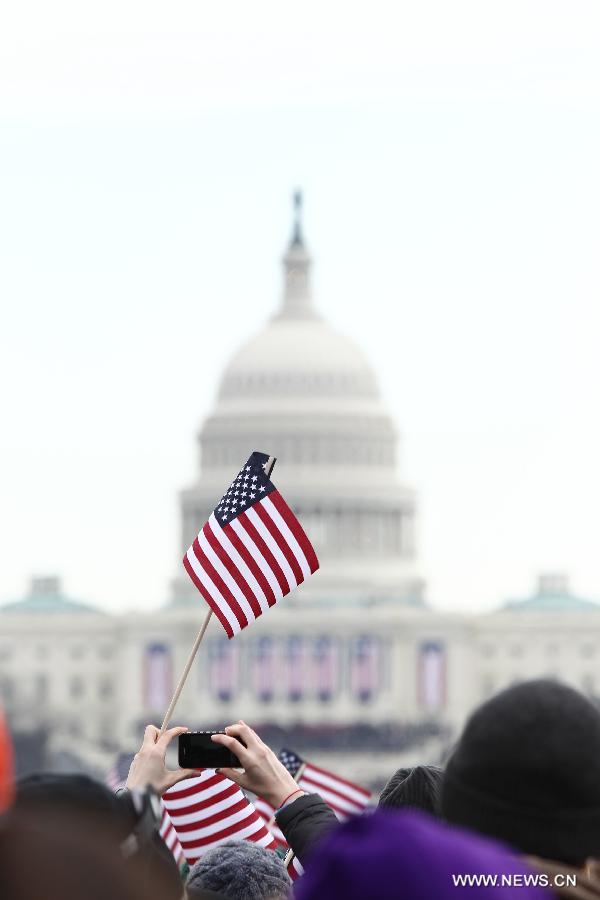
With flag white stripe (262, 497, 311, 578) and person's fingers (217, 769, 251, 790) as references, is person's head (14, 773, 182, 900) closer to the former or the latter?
person's fingers (217, 769, 251, 790)

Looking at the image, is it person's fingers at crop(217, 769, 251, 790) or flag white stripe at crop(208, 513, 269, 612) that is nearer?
person's fingers at crop(217, 769, 251, 790)

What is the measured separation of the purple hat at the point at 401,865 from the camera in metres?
7.18

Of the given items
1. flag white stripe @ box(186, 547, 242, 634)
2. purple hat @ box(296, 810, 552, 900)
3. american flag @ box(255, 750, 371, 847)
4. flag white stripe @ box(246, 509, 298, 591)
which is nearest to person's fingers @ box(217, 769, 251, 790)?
purple hat @ box(296, 810, 552, 900)

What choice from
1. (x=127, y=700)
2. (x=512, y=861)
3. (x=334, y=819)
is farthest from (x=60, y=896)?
(x=127, y=700)

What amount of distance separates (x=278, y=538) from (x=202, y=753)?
15.9 ft

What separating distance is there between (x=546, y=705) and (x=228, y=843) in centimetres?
321

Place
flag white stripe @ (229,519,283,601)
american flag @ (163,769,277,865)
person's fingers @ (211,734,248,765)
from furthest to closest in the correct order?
flag white stripe @ (229,519,283,601), american flag @ (163,769,277,865), person's fingers @ (211,734,248,765)

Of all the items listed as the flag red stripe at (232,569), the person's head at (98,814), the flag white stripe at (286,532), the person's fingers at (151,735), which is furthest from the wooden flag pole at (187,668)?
the person's head at (98,814)

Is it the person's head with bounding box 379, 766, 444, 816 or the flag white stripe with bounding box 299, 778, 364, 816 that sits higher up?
the flag white stripe with bounding box 299, 778, 364, 816

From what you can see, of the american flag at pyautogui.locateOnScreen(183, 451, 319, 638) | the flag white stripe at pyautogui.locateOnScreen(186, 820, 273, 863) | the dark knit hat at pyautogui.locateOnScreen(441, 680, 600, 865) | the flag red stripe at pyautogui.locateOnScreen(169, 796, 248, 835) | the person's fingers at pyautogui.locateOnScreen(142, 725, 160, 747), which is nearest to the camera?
the dark knit hat at pyautogui.locateOnScreen(441, 680, 600, 865)

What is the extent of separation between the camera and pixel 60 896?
24.0ft

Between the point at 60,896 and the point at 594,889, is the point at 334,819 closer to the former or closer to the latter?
the point at 594,889

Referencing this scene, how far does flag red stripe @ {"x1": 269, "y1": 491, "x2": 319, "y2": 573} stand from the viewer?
52.2 ft

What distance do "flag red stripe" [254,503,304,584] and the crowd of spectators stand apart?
16.0ft
